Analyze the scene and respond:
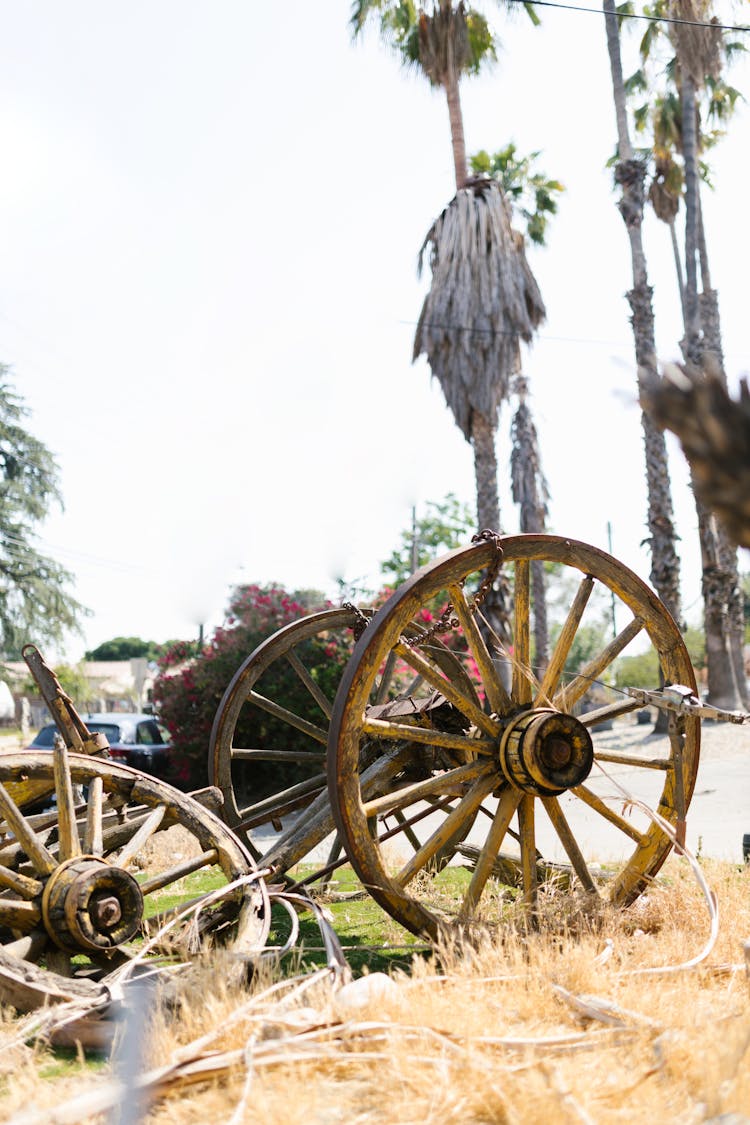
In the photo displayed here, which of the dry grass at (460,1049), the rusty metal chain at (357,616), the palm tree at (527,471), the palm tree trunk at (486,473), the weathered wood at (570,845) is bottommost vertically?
the dry grass at (460,1049)

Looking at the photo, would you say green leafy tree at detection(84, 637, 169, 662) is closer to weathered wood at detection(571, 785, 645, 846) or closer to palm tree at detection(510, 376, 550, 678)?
palm tree at detection(510, 376, 550, 678)

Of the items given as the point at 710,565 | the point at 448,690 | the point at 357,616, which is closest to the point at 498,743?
the point at 448,690

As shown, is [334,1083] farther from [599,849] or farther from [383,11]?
[383,11]

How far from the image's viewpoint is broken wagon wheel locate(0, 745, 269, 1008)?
151 inches

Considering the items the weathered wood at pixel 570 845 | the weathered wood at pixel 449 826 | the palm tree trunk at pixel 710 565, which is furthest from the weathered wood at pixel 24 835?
the palm tree trunk at pixel 710 565

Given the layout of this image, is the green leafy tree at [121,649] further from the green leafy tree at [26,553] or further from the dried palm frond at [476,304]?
the dried palm frond at [476,304]

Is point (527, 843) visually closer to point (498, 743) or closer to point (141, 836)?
point (498, 743)

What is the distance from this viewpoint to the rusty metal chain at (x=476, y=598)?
15.7 feet

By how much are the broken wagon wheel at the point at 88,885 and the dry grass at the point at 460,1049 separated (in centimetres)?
41

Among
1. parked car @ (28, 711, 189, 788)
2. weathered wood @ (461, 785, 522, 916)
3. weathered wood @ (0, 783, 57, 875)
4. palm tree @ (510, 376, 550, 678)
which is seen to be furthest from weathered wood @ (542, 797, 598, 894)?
palm tree @ (510, 376, 550, 678)

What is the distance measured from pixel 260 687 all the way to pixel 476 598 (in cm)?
718

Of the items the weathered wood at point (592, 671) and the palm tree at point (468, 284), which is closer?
the weathered wood at point (592, 671)

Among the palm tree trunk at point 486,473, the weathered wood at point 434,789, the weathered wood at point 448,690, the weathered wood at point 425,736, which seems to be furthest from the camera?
the palm tree trunk at point 486,473

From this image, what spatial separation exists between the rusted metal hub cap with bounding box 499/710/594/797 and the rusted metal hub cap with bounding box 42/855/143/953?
1836 mm
